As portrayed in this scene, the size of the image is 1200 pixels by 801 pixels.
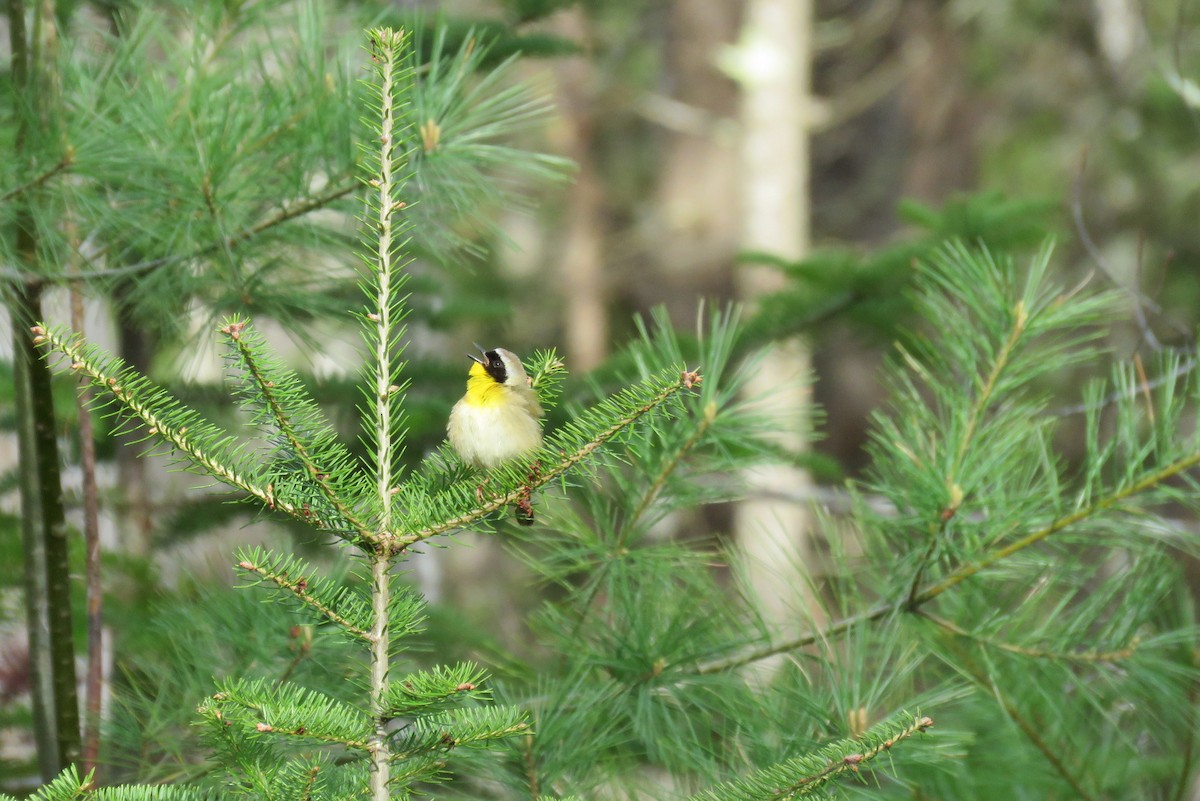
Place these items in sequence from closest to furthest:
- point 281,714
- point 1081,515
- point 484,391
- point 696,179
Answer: point 281,714, point 1081,515, point 484,391, point 696,179

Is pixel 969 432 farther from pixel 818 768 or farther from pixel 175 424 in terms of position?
pixel 175 424

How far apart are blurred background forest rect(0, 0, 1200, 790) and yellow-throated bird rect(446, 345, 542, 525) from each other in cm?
30

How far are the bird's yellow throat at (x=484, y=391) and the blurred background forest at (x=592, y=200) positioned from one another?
1.01ft

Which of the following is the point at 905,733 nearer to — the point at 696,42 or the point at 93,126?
the point at 93,126

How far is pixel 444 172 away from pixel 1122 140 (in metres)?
9.47

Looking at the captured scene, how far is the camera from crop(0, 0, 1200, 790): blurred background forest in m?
2.60

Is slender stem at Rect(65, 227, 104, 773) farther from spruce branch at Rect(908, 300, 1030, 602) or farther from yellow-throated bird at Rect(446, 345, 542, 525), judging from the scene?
spruce branch at Rect(908, 300, 1030, 602)

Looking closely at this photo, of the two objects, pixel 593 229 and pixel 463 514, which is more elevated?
pixel 593 229

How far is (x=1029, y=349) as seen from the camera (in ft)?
8.64

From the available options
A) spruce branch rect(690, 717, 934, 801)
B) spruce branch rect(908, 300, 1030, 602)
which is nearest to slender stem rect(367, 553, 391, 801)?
spruce branch rect(690, 717, 934, 801)

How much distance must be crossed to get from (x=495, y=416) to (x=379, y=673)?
110cm

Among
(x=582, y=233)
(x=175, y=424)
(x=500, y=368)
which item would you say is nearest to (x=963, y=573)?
(x=500, y=368)

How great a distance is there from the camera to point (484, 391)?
8.83 feet

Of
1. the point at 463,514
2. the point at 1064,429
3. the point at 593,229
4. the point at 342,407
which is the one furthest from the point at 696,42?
the point at 463,514
